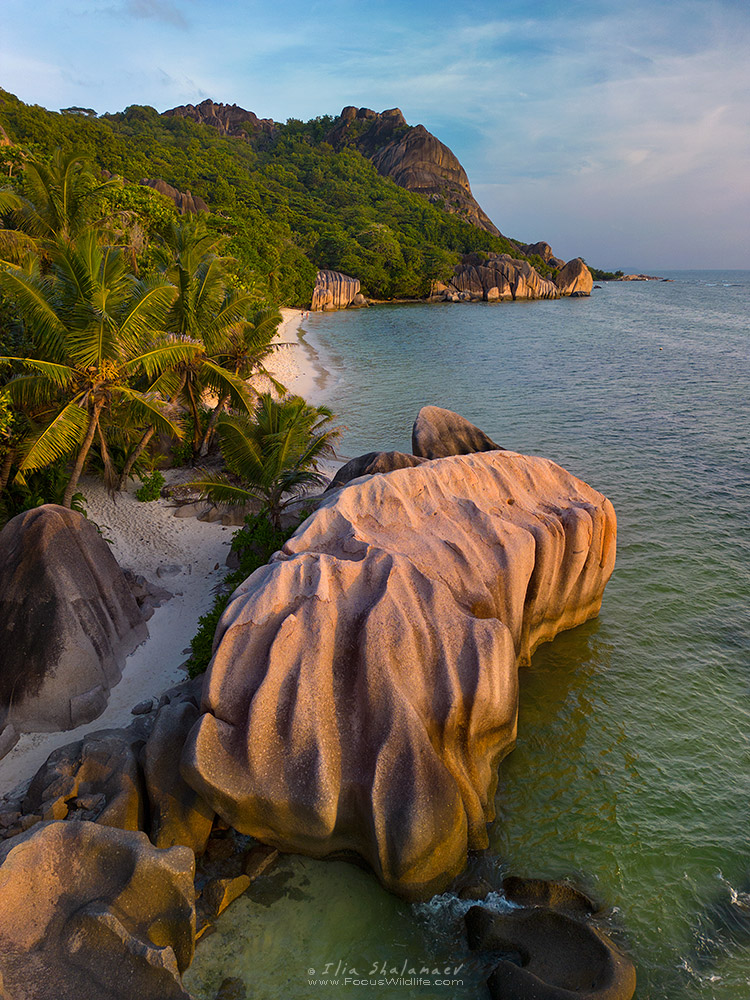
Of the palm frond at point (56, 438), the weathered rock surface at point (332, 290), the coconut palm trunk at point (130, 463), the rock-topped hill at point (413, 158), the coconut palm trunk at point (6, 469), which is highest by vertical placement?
the rock-topped hill at point (413, 158)

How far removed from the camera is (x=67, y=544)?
977 centimetres

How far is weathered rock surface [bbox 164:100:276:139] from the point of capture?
13375 centimetres

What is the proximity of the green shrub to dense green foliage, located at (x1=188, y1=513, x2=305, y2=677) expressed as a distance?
4.03 metres

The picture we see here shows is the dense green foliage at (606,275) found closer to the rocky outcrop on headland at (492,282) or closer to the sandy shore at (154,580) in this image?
the rocky outcrop on headland at (492,282)

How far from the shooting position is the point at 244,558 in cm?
1219

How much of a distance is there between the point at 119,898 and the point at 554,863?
5.06 metres

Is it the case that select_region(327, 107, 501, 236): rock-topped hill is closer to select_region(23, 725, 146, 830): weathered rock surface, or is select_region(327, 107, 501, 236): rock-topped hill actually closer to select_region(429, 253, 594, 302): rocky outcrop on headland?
select_region(429, 253, 594, 302): rocky outcrop on headland

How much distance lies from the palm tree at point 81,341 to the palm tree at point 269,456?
5.45 feet

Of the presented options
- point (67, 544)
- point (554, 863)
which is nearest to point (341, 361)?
point (67, 544)

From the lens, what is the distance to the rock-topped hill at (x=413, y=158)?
122 m

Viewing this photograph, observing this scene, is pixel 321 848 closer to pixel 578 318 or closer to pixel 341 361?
pixel 341 361

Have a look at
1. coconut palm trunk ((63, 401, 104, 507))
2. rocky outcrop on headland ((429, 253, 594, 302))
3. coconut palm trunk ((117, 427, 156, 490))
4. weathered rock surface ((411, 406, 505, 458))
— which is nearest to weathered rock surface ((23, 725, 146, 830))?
coconut palm trunk ((63, 401, 104, 507))

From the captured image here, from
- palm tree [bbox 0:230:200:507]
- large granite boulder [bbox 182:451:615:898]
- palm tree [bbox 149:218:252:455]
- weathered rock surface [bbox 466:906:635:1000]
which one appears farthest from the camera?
palm tree [bbox 149:218:252:455]

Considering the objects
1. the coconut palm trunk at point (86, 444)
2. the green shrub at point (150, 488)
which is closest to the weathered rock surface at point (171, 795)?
the coconut palm trunk at point (86, 444)
